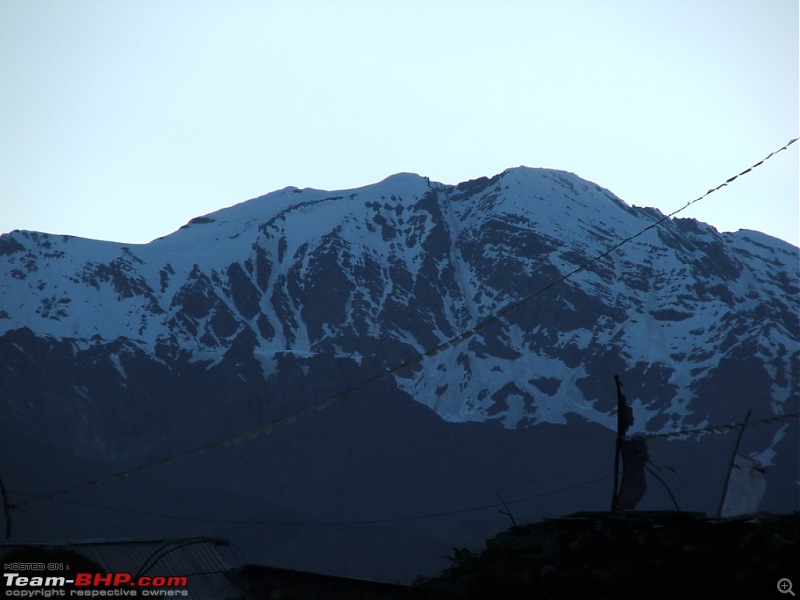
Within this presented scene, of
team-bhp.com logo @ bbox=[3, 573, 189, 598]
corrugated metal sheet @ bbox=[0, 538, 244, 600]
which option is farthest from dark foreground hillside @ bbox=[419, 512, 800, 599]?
team-bhp.com logo @ bbox=[3, 573, 189, 598]

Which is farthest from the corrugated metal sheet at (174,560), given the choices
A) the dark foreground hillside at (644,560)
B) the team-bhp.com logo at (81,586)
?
the dark foreground hillside at (644,560)

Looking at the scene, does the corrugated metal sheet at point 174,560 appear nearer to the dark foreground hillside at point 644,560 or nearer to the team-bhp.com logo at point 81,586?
the team-bhp.com logo at point 81,586

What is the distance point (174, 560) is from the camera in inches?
880

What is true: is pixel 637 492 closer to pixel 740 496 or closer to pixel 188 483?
pixel 740 496

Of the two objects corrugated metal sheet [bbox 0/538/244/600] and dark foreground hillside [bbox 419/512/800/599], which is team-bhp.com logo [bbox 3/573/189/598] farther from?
dark foreground hillside [bbox 419/512/800/599]

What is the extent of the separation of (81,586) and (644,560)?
9610mm

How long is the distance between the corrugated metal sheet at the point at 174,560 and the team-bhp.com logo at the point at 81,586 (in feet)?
2.02

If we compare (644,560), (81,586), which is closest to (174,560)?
(81,586)

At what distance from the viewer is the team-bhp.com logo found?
19.2m

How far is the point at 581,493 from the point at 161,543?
177 m

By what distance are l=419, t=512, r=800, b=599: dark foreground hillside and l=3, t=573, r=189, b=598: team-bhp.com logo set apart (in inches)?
209

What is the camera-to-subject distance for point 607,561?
Answer: 59.6 feet

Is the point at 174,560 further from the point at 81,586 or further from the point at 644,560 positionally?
the point at 644,560

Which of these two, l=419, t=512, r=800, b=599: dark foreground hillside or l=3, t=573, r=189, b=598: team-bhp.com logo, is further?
l=3, t=573, r=189, b=598: team-bhp.com logo
